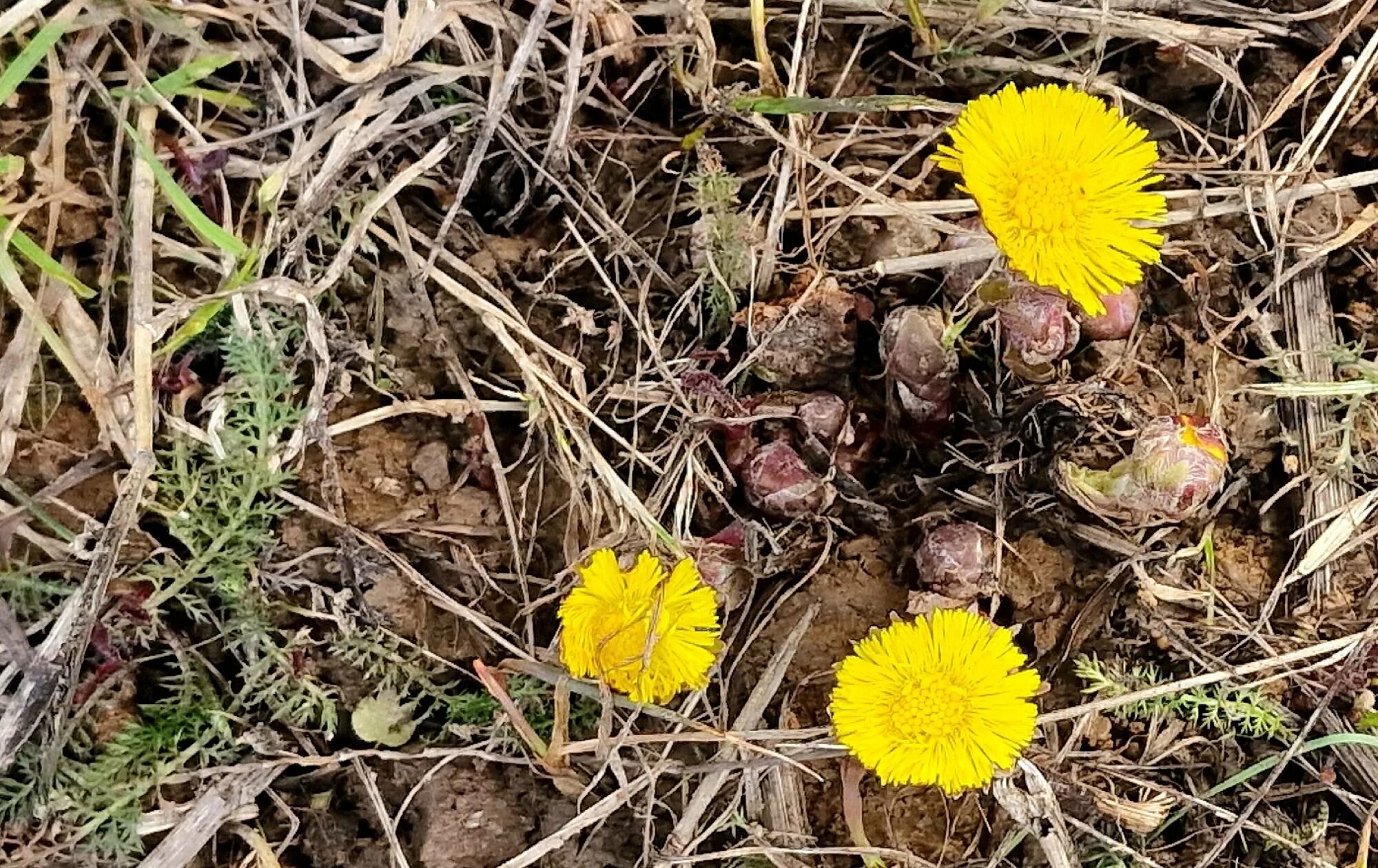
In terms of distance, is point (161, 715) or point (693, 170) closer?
point (161, 715)

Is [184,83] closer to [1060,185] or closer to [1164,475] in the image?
[1060,185]

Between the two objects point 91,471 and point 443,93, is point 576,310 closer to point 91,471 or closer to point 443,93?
point 443,93

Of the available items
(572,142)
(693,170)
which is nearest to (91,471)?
(572,142)

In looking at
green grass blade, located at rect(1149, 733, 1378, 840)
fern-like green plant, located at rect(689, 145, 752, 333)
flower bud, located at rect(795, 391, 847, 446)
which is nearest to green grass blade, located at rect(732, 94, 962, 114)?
fern-like green plant, located at rect(689, 145, 752, 333)

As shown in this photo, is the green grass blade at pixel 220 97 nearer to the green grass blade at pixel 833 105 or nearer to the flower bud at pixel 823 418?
the green grass blade at pixel 833 105

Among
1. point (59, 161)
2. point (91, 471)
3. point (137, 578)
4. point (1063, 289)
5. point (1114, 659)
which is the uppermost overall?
point (59, 161)

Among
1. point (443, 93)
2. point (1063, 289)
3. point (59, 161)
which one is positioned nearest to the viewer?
point (1063, 289)

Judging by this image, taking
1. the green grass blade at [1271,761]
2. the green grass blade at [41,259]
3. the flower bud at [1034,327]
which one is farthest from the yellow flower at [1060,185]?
the green grass blade at [41,259]
